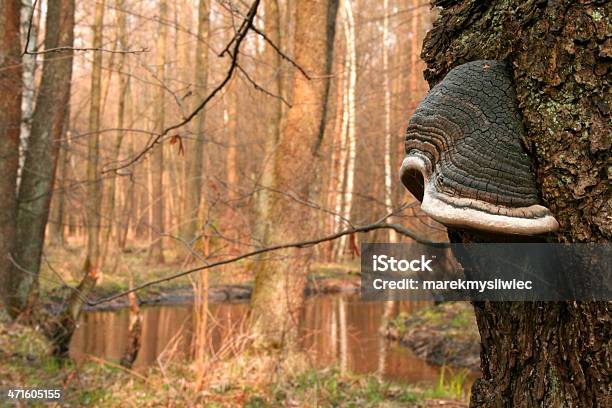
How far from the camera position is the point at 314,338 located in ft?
25.3

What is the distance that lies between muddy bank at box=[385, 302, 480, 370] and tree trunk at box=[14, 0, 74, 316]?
232 inches

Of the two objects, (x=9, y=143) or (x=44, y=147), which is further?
(x=44, y=147)

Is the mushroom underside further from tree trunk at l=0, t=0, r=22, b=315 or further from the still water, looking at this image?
tree trunk at l=0, t=0, r=22, b=315

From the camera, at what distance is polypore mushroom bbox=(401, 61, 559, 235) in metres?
1.29

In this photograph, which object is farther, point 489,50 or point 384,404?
point 384,404

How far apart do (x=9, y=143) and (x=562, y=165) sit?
24.1 ft

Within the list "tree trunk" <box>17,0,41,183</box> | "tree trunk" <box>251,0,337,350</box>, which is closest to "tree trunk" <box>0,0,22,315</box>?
"tree trunk" <box>17,0,41,183</box>

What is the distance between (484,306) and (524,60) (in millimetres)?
615

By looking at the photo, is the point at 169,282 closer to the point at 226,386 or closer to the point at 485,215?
the point at 226,386

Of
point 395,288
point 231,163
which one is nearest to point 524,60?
point 395,288

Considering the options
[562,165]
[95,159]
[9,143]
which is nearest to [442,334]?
[9,143]

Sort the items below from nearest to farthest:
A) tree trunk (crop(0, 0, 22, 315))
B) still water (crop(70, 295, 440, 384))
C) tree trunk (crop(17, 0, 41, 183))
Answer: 1. tree trunk (crop(0, 0, 22, 315))
2. still water (crop(70, 295, 440, 384))
3. tree trunk (crop(17, 0, 41, 183))

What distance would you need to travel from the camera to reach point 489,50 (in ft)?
5.09

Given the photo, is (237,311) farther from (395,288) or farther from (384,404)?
(395,288)
